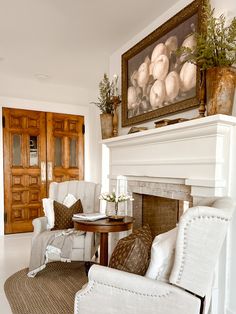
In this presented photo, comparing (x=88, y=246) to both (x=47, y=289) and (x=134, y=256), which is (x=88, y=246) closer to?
(x=47, y=289)

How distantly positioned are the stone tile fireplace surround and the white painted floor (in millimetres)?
1659

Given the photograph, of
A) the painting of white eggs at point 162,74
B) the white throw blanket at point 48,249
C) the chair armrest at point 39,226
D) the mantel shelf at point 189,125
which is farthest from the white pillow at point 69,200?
the painting of white eggs at point 162,74

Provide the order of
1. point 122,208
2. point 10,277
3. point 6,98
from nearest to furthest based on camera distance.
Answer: point 10,277, point 122,208, point 6,98

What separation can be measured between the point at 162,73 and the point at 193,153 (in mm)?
968

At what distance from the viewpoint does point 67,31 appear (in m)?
3.02

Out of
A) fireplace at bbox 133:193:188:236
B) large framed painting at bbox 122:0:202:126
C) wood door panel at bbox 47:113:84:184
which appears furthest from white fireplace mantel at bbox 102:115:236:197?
wood door panel at bbox 47:113:84:184

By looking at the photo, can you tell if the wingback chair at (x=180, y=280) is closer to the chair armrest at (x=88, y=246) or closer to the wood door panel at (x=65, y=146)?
the chair armrest at (x=88, y=246)

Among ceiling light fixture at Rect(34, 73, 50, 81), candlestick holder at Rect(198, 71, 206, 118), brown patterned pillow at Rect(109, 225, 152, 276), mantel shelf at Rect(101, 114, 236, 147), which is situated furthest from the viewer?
ceiling light fixture at Rect(34, 73, 50, 81)

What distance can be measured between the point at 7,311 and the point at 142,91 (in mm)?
2394

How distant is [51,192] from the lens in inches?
134

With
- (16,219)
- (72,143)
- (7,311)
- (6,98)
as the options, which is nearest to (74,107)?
(72,143)

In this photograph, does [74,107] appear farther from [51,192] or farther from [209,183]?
[209,183]

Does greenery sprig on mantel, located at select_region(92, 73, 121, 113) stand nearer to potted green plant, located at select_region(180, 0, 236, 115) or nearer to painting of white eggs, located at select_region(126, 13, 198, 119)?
painting of white eggs, located at select_region(126, 13, 198, 119)

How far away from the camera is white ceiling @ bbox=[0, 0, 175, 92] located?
8.36 feet
